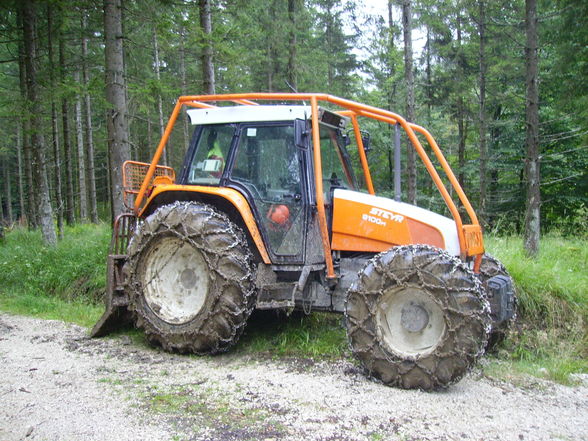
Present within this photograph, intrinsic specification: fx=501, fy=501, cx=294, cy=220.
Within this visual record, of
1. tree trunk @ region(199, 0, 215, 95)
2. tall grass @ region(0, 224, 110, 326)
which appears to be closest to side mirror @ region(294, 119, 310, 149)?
tall grass @ region(0, 224, 110, 326)

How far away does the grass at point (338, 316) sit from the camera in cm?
514

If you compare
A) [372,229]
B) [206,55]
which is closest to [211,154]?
[372,229]

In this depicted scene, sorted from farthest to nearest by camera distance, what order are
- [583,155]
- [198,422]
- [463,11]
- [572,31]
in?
[583,155] → [463,11] → [572,31] → [198,422]

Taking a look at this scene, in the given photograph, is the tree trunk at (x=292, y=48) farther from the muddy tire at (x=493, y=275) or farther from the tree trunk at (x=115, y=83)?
the muddy tire at (x=493, y=275)

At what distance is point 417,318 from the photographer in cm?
422

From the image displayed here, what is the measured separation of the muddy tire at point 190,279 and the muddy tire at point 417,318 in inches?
46.2

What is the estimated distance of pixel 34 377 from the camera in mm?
4316

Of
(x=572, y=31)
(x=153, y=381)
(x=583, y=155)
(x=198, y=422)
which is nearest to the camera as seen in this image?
(x=198, y=422)

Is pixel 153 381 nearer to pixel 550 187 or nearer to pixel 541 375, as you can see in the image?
pixel 541 375

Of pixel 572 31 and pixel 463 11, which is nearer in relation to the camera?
pixel 572 31

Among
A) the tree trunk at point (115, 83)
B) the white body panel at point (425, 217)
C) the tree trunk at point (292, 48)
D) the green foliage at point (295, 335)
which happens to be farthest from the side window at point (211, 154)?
the tree trunk at point (292, 48)

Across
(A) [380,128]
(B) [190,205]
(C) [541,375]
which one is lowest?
(C) [541,375]

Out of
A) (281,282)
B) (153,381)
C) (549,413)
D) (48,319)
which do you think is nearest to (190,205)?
(281,282)

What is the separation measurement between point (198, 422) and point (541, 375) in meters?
3.08
